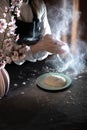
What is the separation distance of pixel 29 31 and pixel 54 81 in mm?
467

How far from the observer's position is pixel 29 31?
5.06ft

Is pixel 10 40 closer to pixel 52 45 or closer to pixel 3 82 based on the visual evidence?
pixel 3 82

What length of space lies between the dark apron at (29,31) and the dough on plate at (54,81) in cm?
37

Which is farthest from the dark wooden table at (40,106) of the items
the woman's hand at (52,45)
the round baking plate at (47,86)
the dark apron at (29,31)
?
the dark apron at (29,31)

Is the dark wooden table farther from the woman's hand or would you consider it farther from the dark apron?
the dark apron

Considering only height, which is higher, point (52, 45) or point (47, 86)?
point (52, 45)

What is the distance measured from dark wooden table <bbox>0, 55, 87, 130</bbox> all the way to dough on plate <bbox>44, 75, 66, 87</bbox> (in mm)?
40

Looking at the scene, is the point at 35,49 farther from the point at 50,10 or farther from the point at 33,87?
the point at 50,10

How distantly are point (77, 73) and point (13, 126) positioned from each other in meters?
0.51

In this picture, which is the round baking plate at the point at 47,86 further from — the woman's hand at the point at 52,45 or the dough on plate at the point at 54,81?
the woman's hand at the point at 52,45

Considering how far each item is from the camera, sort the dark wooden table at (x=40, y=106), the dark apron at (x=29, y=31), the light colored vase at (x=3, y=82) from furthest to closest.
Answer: the dark apron at (x=29, y=31) < the light colored vase at (x=3, y=82) < the dark wooden table at (x=40, y=106)

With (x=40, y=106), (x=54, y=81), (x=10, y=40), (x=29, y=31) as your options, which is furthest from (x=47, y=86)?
(x=29, y=31)

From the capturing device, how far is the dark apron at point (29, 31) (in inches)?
59.5

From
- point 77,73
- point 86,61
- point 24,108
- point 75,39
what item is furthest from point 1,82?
point 75,39
